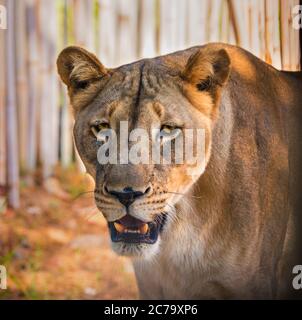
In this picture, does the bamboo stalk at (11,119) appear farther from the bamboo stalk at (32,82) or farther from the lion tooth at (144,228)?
the lion tooth at (144,228)

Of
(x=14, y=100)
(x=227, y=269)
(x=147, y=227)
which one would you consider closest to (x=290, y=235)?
(x=227, y=269)

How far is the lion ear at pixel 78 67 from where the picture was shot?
2744mm

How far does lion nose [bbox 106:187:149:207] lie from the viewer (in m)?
2.44

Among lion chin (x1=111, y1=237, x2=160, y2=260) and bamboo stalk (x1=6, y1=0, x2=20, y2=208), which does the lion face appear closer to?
lion chin (x1=111, y1=237, x2=160, y2=260)

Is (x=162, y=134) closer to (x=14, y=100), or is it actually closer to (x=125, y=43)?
(x=125, y=43)

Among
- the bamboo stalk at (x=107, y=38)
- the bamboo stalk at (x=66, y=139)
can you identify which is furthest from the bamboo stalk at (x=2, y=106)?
the bamboo stalk at (x=107, y=38)

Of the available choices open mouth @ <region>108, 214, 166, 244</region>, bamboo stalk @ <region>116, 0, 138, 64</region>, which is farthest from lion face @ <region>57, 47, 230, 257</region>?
bamboo stalk @ <region>116, 0, 138, 64</region>

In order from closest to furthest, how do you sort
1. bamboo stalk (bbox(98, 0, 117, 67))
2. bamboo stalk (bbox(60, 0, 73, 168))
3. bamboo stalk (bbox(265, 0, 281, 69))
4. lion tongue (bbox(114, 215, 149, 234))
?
lion tongue (bbox(114, 215, 149, 234)), bamboo stalk (bbox(265, 0, 281, 69)), bamboo stalk (bbox(98, 0, 117, 67)), bamboo stalk (bbox(60, 0, 73, 168))

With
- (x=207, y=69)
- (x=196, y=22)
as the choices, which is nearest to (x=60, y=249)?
Result: (x=196, y=22)

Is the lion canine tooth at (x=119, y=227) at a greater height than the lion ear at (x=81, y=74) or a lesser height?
lesser

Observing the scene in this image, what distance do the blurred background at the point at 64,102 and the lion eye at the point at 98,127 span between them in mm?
602

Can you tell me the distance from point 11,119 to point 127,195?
1202mm

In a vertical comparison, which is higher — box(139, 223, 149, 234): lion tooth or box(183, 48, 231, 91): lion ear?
box(183, 48, 231, 91): lion ear

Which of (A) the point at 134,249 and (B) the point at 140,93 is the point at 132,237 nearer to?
(A) the point at 134,249
